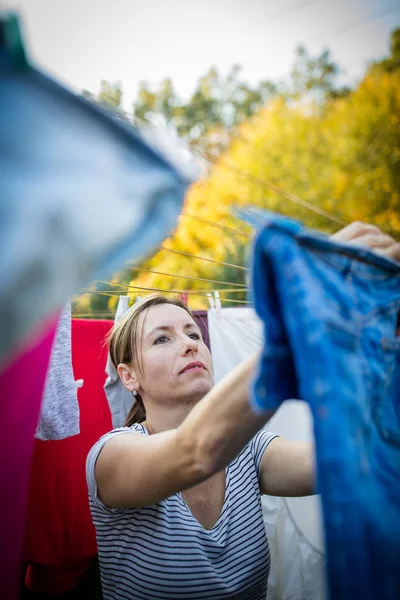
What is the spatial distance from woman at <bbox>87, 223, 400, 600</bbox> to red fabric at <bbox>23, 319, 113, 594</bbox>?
0.32 meters

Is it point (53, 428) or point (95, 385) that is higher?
point (95, 385)

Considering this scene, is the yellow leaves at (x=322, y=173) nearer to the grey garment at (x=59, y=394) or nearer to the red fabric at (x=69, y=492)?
the red fabric at (x=69, y=492)

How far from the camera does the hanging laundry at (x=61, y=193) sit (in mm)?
435

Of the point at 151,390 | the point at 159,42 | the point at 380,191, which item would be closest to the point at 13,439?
the point at 151,390

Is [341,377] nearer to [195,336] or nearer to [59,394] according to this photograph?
[195,336]

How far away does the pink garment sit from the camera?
1.89 feet

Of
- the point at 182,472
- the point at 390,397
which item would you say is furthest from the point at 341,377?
the point at 182,472

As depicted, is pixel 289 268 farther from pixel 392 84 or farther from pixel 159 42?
pixel 392 84

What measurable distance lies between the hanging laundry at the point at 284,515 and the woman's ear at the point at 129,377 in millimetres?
680

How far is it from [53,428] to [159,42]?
9.57m

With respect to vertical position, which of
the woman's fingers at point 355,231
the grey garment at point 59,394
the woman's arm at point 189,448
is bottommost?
the woman's arm at point 189,448

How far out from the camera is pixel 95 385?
174 cm

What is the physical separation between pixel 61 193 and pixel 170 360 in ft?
2.60

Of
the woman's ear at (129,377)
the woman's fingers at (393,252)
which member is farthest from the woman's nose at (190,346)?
the woman's fingers at (393,252)
